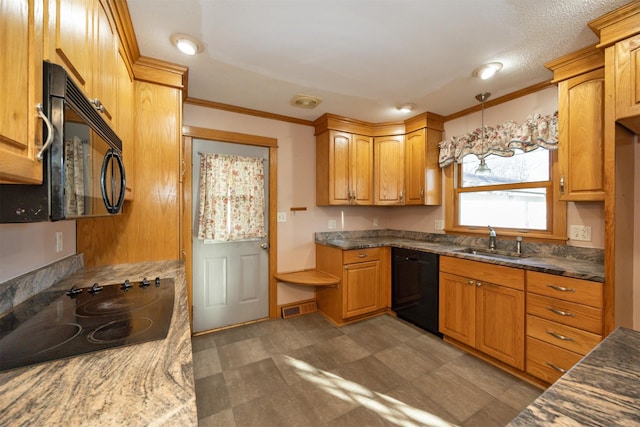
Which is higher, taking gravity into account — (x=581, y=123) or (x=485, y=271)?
(x=581, y=123)

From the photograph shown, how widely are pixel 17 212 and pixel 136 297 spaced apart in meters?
0.72

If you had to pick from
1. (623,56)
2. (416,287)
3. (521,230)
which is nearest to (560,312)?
(521,230)

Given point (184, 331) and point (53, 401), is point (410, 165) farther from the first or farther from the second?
point (53, 401)

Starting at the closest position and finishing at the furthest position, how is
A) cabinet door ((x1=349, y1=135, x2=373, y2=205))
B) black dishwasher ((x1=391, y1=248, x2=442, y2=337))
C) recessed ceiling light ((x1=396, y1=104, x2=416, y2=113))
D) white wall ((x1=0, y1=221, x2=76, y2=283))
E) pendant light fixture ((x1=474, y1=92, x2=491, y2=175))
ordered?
white wall ((x1=0, y1=221, x2=76, y2=283)) → pendant light fixture ((x1=474, y1=92, x2=491, y2=175)) → black dishwasher ((x1=391, y1=248, x2=442, y2=337)) → recessed ceiling light ((x1=396, y1=104, x2=416, y2=113)) → cabinet door ((x1=349, y1=135, x2=373, y2=205))

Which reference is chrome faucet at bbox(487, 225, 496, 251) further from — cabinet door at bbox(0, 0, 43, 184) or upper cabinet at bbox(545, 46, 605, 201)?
cabinet door at bbox(0, 0, 43, 184)

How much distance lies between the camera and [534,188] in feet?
7.95

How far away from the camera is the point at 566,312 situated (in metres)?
1.76

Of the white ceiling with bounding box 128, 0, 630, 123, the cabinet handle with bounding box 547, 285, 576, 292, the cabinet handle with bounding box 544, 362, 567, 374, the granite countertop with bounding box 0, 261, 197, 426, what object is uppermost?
the white ceiling with bounding box 128, 0, 630, 123

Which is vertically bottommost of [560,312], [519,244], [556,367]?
[556,367]

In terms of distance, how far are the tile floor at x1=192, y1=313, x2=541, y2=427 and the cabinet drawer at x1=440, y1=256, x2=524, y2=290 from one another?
2.32 ft

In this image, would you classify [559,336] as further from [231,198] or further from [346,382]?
[231,198]

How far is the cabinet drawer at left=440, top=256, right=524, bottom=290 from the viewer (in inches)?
79.1

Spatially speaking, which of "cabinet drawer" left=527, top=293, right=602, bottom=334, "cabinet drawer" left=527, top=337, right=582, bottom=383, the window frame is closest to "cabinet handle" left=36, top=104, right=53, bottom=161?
"cabinet drawer" left=527, top=293, right=602, bottom=334

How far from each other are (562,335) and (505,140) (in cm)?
172
